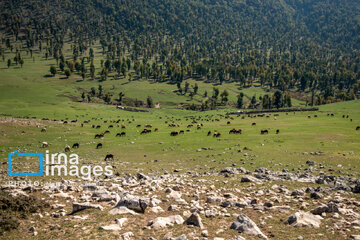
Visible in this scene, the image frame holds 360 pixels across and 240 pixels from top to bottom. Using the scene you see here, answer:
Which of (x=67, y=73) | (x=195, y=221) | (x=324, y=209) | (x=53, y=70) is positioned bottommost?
(x=195, y=221)

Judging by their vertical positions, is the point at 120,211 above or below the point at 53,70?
below

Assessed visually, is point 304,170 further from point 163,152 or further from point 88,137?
point 88,137

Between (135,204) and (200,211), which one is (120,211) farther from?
(200,211)

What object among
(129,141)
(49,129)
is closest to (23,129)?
(49,129)

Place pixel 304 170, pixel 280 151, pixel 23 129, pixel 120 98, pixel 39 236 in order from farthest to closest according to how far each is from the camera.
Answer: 1. pixel 120 98
2. pixel 23 129
3. pixel 280 151
4. pixel 304 170
5. pixel 39 236

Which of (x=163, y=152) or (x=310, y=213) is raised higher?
(x=310, y=213)

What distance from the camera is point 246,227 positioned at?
932 centimetres

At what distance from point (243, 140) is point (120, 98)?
428 ft

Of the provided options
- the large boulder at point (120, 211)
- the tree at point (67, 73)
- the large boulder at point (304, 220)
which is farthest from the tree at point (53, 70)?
the large boulder at point (304, 220)

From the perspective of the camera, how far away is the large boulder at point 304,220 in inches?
383

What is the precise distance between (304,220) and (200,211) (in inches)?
187

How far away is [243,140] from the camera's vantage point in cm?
3775

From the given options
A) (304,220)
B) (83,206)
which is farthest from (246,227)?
(83,206)
